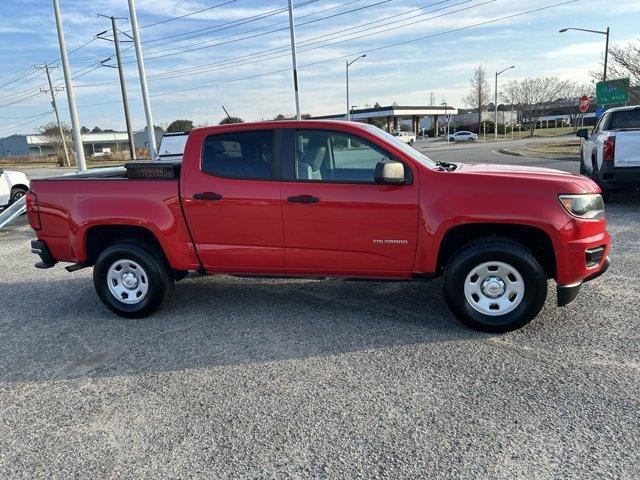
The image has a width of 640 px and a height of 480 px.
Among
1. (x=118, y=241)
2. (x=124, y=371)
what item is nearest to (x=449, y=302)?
(x=124, y=371)

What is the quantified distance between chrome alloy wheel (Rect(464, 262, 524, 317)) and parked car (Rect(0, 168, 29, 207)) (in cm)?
1170

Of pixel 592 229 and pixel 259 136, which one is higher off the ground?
pixel 259 136

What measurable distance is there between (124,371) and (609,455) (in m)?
3.32

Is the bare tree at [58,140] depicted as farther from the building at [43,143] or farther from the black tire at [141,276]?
the black tire at [141,276]

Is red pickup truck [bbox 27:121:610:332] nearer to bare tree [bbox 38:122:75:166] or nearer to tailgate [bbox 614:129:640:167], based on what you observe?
tailgate [bbox 614:129:640:167]

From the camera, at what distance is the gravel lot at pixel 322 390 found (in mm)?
2701

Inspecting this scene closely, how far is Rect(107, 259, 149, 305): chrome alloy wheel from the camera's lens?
4.92 meters

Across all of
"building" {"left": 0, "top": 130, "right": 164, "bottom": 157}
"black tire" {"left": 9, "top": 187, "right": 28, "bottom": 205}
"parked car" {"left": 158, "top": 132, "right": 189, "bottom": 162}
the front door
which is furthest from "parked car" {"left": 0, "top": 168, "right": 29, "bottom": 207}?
"building" {"left": 0, "top": 130, "right": 164, "bottom": 157}

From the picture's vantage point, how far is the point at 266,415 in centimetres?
315

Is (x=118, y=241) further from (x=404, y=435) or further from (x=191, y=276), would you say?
(x=404, y=435)

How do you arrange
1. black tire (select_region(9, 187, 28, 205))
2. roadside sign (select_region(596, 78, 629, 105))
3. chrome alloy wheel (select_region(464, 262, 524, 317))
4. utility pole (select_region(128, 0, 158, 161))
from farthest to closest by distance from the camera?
roadside sign (select_region(596, 78, 629, 105)) → utility pole (select_region(128, 0, 158, 161)) → black tire (select_region(9, 187, 28, 205)) → chrome alloy wheel (select_region(464, 262, 524, 317))

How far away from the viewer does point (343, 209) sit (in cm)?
430

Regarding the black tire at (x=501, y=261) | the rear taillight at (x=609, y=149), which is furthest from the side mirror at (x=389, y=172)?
the rear taillight at (x=609, y=149)

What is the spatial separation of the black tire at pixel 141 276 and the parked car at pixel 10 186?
29.1 ft
